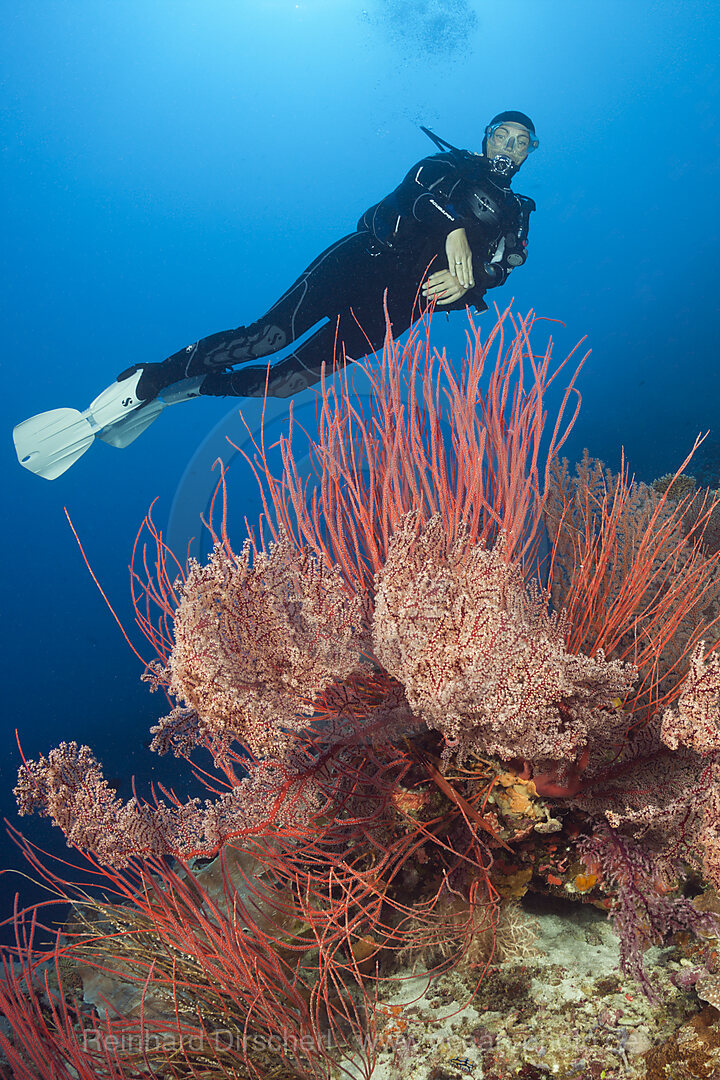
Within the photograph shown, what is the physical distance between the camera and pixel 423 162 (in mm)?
4980

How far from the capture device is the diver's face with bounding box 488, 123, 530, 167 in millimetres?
5250

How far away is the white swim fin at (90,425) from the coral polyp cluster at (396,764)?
16.3 feet

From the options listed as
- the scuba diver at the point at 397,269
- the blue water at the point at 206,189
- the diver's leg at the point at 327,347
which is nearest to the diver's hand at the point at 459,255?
the scuba diver at the point at 397,269

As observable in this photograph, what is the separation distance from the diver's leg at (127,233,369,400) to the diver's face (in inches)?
68.1

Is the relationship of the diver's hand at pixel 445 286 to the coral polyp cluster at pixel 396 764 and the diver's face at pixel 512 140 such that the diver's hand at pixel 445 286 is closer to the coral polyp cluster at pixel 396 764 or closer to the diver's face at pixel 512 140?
the diver's face at pixel 512 140

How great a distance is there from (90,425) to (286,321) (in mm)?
3157

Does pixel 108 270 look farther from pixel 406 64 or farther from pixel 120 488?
→ pixel 406 64

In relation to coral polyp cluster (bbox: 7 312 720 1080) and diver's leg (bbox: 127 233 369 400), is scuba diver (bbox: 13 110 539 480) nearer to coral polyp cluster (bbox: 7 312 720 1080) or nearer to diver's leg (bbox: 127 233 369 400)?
diver's leg (bbox: 127 233 369 400)

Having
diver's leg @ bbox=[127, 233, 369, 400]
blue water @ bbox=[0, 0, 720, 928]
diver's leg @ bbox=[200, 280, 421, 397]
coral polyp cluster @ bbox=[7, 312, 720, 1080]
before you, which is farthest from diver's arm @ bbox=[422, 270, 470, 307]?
blue water @ bbox=[0, 0, 720, 928]

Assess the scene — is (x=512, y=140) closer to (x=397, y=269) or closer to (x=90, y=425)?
(x=397, y=269)

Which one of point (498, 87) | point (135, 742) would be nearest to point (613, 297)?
point (498, 87)

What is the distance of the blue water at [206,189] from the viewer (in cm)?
1315

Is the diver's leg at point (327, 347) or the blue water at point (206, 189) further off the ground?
the blue water at point (206, 189)

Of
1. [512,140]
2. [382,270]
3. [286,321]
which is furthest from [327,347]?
[512,140]
